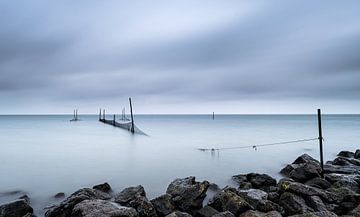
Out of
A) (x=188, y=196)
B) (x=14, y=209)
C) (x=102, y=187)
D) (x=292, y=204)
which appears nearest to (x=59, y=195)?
(x=102, y=187)

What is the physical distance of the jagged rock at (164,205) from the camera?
20.7ft

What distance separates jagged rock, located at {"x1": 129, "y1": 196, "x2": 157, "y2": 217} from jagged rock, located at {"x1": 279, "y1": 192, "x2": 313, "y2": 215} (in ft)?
10.0

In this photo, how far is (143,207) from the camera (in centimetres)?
613

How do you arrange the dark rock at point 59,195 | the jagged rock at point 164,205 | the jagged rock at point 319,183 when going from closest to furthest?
the jagged rock at point 164,205
the jagged rock at point 319,183
the dark rock at point 59,195

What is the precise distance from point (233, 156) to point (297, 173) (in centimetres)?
770

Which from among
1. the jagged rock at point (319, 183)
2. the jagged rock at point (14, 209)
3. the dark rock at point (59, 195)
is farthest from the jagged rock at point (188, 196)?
the dark rock at point (59, 195)

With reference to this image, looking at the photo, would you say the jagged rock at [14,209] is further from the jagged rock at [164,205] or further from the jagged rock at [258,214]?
the jagged rock at [258,214]

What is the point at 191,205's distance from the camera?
675 centimetres

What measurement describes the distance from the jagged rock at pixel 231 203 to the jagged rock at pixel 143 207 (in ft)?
5.10

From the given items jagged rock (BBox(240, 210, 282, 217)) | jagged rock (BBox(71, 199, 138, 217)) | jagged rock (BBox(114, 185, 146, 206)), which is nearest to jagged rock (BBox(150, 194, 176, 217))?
jagged rock (BBox(114, 185, 146, 206))

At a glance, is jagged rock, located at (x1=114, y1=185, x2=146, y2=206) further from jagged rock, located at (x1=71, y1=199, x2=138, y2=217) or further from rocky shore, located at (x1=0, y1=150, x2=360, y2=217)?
jagged rock, located at (x1=71, y1=199, x2=138, y2=217)

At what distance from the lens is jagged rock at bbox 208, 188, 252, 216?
593cm

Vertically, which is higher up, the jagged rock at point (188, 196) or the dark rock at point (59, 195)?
the jagged rock at point (188, 196)

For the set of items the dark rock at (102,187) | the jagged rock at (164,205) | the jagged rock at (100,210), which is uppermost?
the jagged rock at (100,210)
